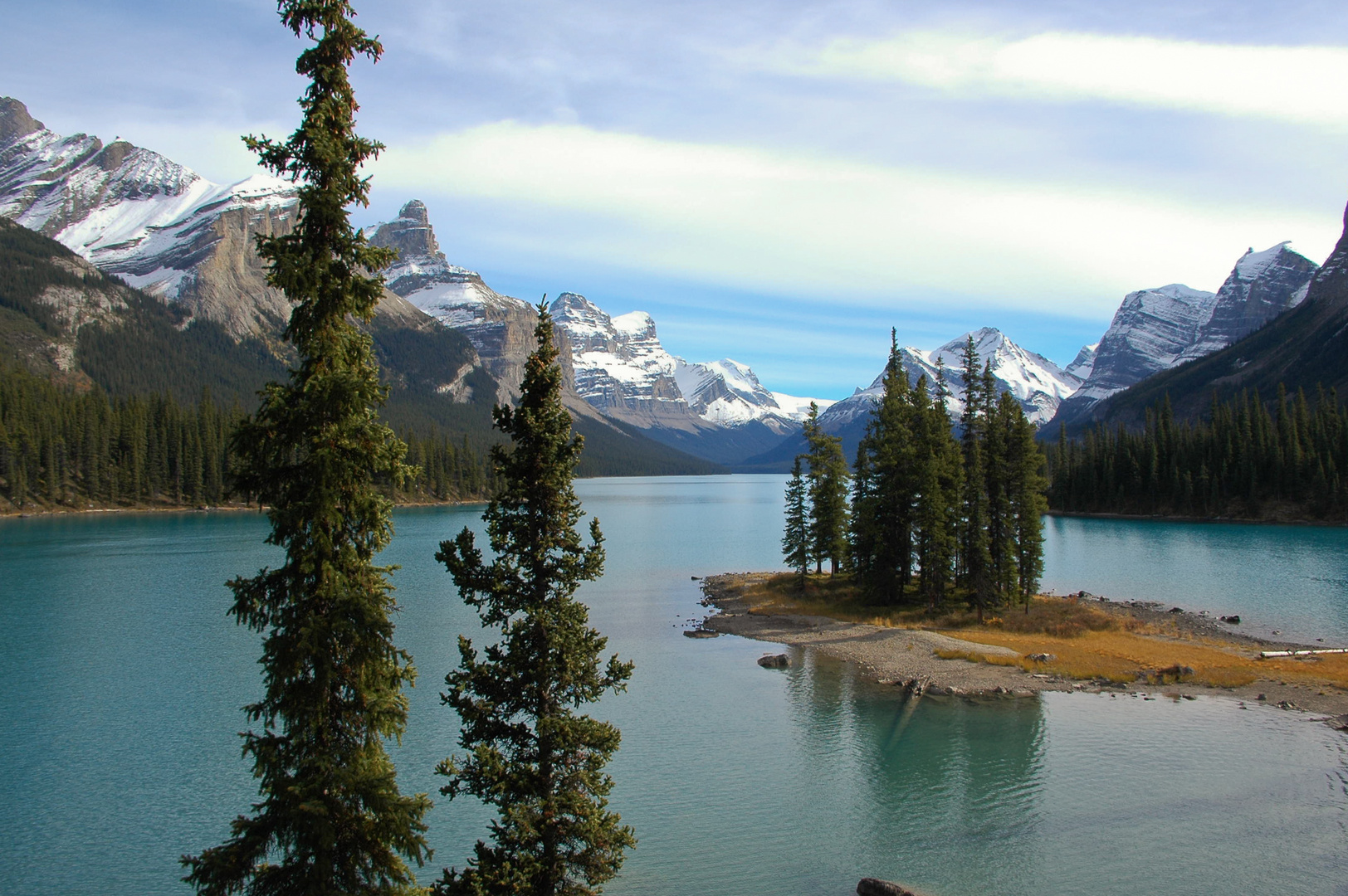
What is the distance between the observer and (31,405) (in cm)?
14225

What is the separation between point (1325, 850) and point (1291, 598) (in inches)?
2231

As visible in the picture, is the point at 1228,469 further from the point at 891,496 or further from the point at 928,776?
the point at 928,776

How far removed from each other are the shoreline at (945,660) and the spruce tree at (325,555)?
37.7 m

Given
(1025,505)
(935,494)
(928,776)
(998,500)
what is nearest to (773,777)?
(928,776)

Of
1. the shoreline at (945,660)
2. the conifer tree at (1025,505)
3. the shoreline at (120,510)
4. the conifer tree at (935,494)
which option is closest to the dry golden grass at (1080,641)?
the shoreline at (945,660)

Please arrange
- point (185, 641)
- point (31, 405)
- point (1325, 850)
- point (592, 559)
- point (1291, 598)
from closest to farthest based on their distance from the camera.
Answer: point (592, 559)
point (1325, 850)
point (185, 641)
point (1291, 598)
point (31, 405)

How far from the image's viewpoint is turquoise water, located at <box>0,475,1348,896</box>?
2656 centimetres

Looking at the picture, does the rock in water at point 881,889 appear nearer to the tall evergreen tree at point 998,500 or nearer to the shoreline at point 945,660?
the shoreline at point 945,660

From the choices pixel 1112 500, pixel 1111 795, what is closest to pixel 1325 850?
pixel 1111 795

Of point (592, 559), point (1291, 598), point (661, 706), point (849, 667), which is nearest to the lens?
point (592, 559)

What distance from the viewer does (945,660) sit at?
5262 cm

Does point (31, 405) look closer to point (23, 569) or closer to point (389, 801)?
point (23, 569)

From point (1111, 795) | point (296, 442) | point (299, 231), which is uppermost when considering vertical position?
point (299, 231)

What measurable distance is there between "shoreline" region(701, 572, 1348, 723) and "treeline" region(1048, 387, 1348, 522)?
102 m
